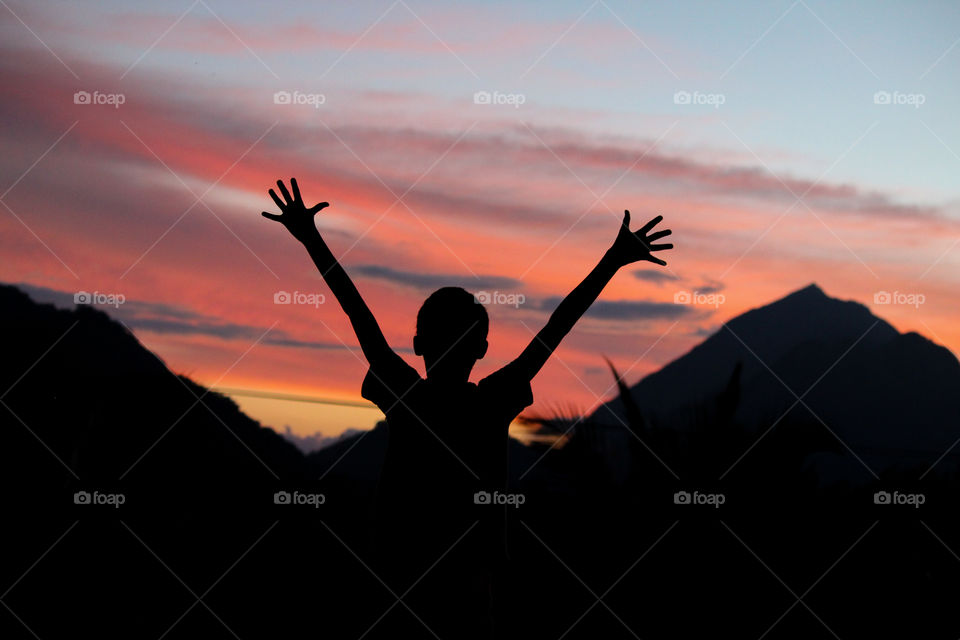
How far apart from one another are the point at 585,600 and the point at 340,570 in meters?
2.08

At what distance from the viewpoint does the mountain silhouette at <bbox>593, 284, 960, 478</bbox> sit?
6.48 metres

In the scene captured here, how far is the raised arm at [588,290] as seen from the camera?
2471mm

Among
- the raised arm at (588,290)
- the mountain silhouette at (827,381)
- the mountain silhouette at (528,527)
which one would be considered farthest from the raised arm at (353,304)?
the mountain silhouette at (827,381)

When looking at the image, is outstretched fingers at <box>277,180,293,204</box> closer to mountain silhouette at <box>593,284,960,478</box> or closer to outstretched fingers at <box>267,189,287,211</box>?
outstretched fingers at <box>267,189,287,211</box>

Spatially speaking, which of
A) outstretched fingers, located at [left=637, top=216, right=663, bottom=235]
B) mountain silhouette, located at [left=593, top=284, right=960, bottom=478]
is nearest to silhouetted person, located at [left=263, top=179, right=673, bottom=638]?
outstretched fingers, located at [left=637, top=216, right=663, bottom=235]

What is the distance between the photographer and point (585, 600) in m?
6.40

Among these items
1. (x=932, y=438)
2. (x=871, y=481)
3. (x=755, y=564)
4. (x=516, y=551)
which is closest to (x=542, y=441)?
(x=516, y=551)

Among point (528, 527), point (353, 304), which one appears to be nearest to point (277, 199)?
point (353, 304)

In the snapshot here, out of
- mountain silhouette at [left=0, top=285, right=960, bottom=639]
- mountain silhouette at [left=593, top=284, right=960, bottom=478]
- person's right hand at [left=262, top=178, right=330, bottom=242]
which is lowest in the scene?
mountain silhouette at [left=0, top=285, right=960, bottom=639]

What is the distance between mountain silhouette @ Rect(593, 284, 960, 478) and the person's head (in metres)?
3.74

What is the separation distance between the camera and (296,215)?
2.67m

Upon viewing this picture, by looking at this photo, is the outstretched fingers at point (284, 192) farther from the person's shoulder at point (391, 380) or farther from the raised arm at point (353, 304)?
the person's shoulder at point (391, 380)

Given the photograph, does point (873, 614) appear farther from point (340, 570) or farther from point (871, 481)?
point (340, 570)

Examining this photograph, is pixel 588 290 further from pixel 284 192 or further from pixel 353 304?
pixel 284 192
